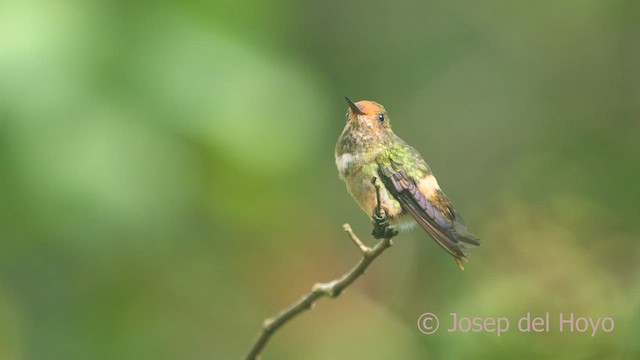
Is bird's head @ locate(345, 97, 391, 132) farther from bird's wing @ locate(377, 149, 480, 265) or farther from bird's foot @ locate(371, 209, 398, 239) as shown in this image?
bird's foot @ locate(371, 209, 398, 239)

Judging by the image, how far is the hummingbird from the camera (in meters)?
1.88

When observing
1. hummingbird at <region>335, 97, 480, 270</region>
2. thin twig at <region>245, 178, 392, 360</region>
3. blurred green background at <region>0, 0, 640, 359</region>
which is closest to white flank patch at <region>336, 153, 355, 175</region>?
hummingbird at <region>335, 97, 480, 270</region>

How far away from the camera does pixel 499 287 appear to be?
4887 millimetres

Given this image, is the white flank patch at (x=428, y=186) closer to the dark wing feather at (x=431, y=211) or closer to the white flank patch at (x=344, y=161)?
the dark wing feather at (x=431, y=211)

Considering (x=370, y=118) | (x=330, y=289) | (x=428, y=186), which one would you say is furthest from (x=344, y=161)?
(x=330, y=289)

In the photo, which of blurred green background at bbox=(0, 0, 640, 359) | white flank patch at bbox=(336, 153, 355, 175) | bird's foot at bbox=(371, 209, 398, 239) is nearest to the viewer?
bird's foot at bbox=(371, 209, 398, 239)

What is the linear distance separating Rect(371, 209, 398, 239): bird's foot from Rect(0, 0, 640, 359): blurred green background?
1766mm

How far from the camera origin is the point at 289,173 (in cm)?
457

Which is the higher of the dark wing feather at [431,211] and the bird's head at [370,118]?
the bird's head at [370,118]

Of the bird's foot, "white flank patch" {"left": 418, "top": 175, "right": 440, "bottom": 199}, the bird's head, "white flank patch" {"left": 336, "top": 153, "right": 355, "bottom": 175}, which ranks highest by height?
the bird's head

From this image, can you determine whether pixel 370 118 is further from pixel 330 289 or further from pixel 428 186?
pixel 330 289

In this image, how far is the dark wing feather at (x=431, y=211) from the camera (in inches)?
68.5

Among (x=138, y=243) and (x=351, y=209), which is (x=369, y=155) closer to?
(x=138, y=243)

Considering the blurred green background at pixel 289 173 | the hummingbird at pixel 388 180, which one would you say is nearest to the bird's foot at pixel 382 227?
the hummingbird at pixel 388 180
